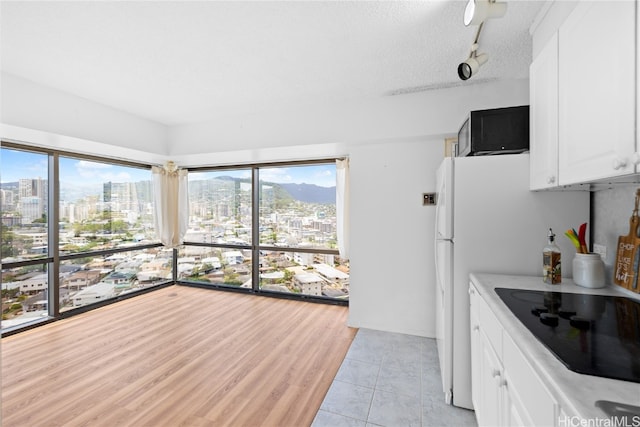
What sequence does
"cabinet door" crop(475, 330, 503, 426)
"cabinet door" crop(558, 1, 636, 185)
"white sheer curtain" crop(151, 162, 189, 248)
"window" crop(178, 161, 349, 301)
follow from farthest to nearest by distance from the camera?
"white sheer curtain" crop(151, 162, 189, 248) < "window" crop(178, 161, 349, 301) < "cabinet door" crop(475, 330, 503, 426) < "cabinet door" crop(558, 1, 636, 185)

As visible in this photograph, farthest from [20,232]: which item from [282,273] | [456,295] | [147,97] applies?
[456,295]

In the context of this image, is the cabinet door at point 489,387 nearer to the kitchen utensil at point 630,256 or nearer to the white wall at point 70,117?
the kitchen utensil at point 630,256

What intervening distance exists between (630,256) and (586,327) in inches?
28.6

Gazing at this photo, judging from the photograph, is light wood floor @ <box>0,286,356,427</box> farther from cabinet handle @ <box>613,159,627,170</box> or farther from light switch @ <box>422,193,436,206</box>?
cabinet handle @ <box>613,159,627,170</box>

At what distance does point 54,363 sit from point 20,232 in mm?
1592

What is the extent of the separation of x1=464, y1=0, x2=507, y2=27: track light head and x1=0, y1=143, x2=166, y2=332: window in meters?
4.35

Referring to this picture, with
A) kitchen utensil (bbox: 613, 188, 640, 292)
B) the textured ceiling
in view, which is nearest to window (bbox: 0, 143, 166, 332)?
the textured ceiling

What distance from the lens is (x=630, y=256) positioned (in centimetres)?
141

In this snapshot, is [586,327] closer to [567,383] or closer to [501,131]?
[567,383]

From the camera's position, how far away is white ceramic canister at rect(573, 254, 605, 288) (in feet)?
5.04

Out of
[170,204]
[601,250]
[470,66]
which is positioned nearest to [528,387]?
[601,250]

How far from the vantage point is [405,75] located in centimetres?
263

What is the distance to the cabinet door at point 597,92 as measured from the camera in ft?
3.26

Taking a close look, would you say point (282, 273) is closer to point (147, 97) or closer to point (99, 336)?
point (99, 336)
